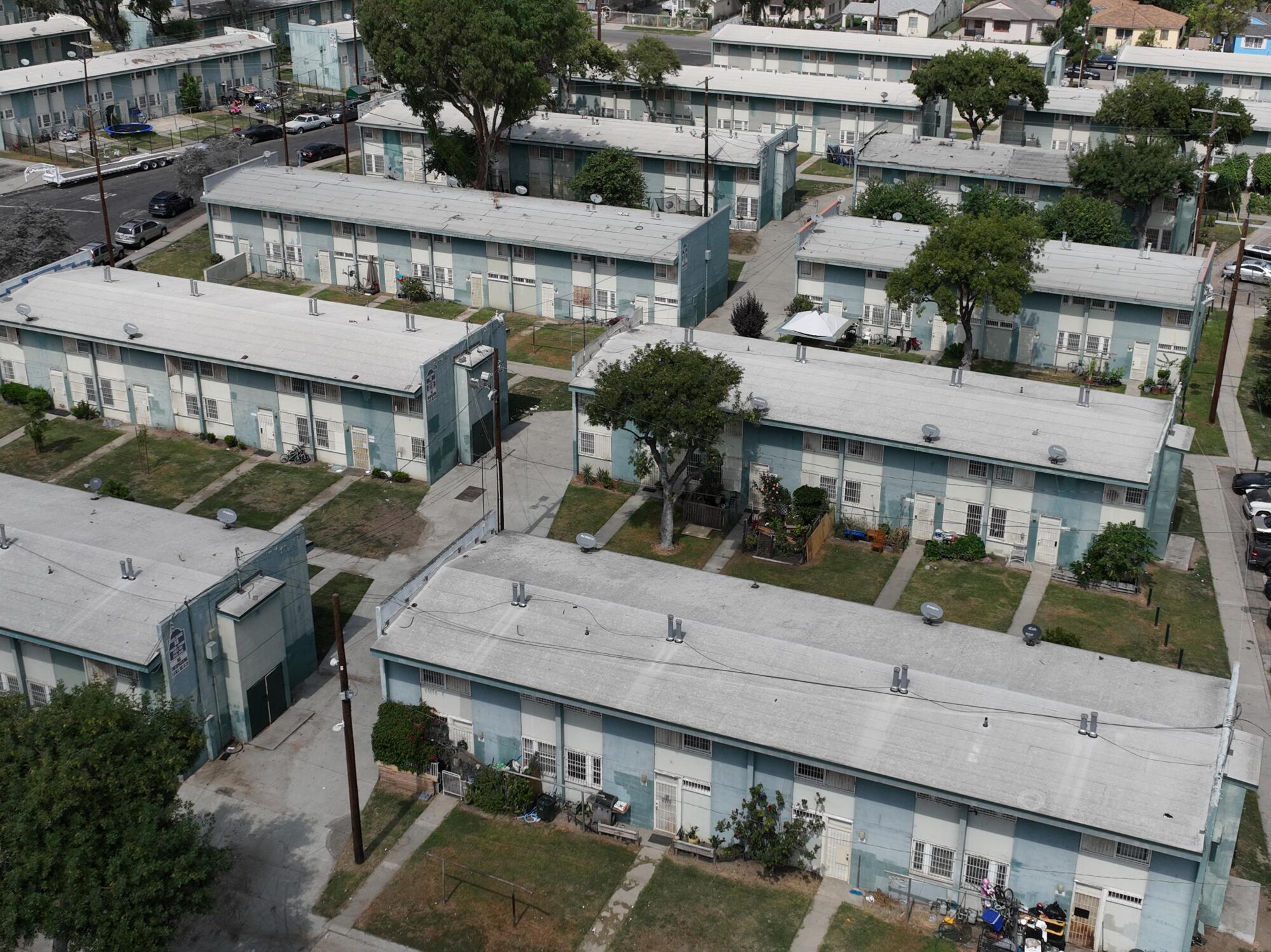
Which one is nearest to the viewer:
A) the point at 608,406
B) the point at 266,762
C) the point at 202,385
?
the point at 266,762

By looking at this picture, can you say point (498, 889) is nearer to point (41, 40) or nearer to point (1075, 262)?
point (1075, 262)

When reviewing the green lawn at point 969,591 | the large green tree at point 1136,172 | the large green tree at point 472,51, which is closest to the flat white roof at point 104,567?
the green lawn at point 969,591

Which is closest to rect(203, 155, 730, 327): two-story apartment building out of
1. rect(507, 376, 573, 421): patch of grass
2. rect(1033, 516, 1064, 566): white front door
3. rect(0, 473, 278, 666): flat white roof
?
rect(507, 376, 573, 421): patch of grass

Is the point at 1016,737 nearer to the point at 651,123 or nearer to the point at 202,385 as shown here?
the point at 202,385

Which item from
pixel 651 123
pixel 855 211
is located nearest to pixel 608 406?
pixel 855 211

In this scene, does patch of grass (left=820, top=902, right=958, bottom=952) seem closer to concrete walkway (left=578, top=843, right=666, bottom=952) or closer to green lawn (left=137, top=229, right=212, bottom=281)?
concrete walkway (left=578, top=843, right=666, bottom=952)

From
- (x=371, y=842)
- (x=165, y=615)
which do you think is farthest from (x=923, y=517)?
(x=165, y=615)

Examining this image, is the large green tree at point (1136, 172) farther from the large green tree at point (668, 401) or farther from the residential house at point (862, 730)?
the residential house at point (862, 730)
